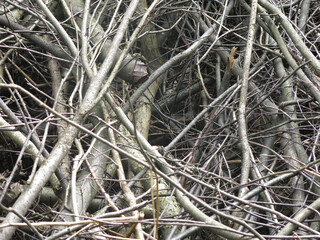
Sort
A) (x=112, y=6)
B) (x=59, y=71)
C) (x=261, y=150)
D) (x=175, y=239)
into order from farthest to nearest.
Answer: (x=112, y=6)
(x=59, y=71)
(x=261, y=150)
(x=175, y=239)

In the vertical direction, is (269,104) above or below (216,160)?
above

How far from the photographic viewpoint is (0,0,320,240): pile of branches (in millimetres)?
1892

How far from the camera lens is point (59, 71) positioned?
289 centimetres

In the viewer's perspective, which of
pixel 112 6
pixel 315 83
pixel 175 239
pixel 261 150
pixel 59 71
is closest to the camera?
pixel 175 239

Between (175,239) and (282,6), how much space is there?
1.88 m

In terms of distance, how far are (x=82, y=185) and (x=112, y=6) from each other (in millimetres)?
1677

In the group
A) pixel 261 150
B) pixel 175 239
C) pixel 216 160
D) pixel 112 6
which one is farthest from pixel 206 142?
pixel 112 6

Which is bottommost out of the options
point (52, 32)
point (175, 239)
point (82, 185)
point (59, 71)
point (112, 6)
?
point (175, 239)

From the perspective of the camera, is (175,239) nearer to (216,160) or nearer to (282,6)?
(216,160)

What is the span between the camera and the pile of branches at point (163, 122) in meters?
1.89

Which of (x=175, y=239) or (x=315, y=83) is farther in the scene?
(x=315, y=83)

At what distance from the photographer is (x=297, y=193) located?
222 centimetres

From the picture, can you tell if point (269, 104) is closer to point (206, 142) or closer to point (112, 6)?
point (206, 142)

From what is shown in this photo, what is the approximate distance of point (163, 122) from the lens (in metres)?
2.91
